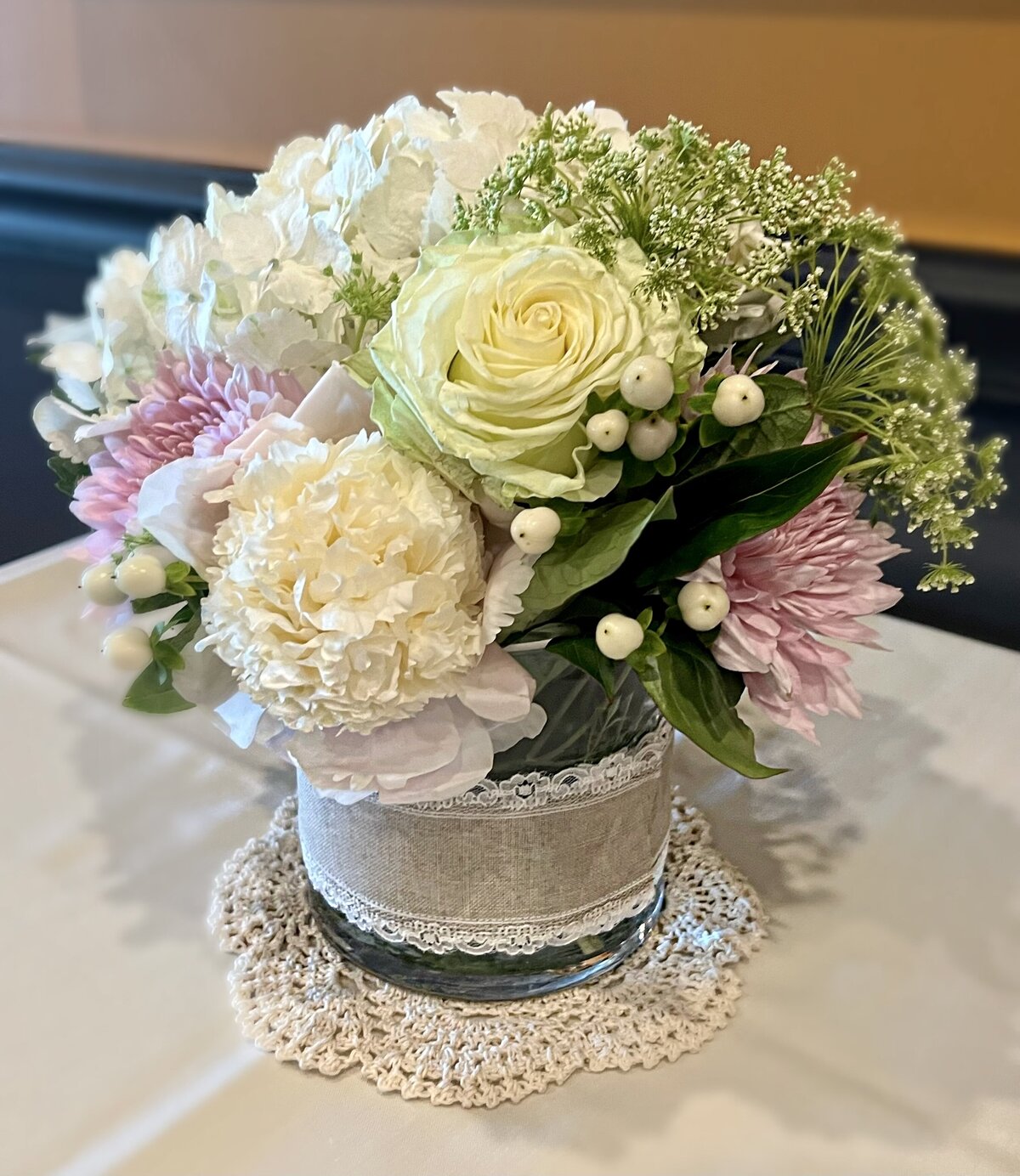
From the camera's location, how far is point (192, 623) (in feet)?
1.52

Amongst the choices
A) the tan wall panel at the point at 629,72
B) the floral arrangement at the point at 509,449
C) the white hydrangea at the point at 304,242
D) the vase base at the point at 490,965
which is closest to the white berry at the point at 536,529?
the floral arrangement at the point at 509,449

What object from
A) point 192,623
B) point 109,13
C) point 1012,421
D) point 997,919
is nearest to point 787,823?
point 997,919

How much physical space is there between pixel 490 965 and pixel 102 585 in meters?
0.23

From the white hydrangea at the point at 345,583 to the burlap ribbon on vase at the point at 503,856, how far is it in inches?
3.6

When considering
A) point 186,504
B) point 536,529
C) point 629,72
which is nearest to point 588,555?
point 536,529

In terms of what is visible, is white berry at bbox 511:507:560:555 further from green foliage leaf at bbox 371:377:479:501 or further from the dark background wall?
the dark background wall

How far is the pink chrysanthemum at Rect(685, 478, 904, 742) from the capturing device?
42 centimetres

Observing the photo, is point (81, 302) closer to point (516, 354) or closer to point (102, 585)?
point (102, 585)

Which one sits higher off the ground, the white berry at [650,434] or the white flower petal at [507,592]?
the white berry at [650,434]

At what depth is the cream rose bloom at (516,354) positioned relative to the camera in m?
0.38

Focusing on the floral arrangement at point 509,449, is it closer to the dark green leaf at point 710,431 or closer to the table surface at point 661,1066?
the dark green leaf at point 710,431

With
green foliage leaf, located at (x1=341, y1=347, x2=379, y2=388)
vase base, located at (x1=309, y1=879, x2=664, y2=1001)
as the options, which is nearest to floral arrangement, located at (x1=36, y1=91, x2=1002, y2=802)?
green foliage leaf, located at (x1=341, y1=347, x2=379, y2=388)

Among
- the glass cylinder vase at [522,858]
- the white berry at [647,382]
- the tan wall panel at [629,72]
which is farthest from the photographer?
the tan wall panel at [629,72]

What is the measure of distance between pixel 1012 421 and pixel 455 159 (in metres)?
0.89
